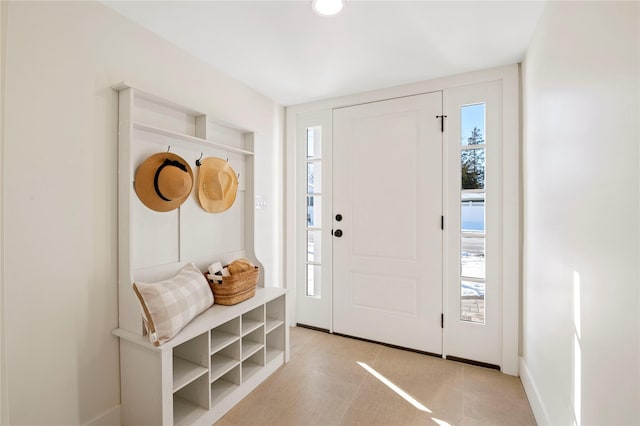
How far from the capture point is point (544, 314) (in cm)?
164

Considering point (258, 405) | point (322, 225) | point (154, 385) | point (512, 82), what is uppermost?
point (512, 82)

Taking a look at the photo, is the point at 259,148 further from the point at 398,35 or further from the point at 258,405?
the point at 258,405

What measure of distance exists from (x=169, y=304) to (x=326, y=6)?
1.81 metres

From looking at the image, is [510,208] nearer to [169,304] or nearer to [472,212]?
[472,212]

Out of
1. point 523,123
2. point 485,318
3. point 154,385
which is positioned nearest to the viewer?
point 154,385

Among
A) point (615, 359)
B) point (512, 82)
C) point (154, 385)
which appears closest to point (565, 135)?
point (615, 359)

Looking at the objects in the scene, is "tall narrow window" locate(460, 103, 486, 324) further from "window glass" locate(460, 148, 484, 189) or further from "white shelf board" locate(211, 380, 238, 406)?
"white shelf board" locate(211, 380, 238, 406)

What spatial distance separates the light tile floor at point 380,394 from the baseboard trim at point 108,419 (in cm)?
56

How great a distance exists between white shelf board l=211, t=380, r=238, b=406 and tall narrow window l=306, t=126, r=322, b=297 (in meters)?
1.29

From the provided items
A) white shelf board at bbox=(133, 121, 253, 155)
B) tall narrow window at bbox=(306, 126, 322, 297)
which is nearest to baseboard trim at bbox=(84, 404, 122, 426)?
white shelf board at bbox=(133, 121, 253, 155)

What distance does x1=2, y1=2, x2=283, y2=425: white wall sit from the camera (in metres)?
1.34

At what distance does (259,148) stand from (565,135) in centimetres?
231

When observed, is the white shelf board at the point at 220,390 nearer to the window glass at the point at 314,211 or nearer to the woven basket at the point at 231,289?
the woven basket at the point at 231,289

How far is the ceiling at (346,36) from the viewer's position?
1656 millimetres
